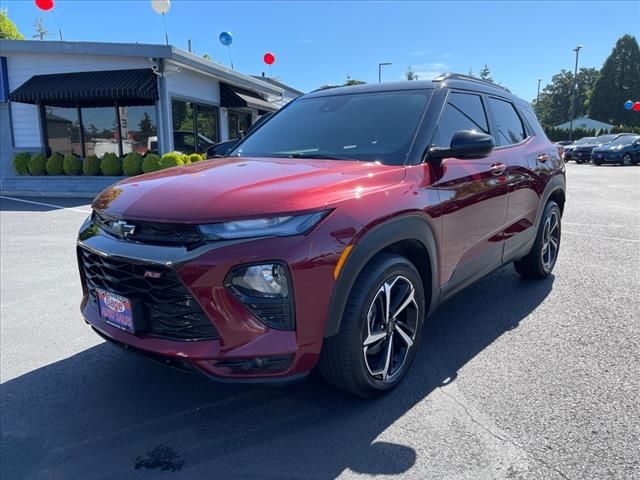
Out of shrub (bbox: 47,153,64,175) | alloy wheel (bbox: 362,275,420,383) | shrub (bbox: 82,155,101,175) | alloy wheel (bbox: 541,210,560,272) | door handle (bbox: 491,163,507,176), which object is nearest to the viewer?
alloy wheel (bbox: 362,275,420,383)

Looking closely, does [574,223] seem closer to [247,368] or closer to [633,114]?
[247,368]

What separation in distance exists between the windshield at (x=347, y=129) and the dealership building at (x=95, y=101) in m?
10.2

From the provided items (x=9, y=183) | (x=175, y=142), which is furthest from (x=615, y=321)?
(x=9, y=183)

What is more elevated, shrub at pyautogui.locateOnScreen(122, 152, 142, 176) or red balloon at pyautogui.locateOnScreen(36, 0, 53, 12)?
red balloon at pyautogui.locateOnScreen(36, 0, 53, 12)

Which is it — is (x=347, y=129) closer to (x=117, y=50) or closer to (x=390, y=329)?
(x=390, y=329)

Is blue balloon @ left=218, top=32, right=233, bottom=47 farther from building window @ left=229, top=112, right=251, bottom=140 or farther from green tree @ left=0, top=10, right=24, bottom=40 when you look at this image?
green tree @ left=0, top=10, right=24, bottom=40

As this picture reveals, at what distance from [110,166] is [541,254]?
1194 cm

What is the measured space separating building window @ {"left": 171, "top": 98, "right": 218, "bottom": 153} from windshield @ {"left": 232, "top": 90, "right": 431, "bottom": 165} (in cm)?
1138

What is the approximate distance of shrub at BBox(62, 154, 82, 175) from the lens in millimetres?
13688

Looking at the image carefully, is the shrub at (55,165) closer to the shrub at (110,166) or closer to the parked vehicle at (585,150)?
the shrub at (110,166)

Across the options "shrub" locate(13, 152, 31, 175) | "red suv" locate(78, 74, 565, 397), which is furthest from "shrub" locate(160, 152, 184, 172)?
"red suv" locate(78, 74, 565, 397)

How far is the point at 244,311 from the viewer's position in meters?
2.20

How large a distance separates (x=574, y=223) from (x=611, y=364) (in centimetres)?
561

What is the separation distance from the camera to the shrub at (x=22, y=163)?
14.3 m
